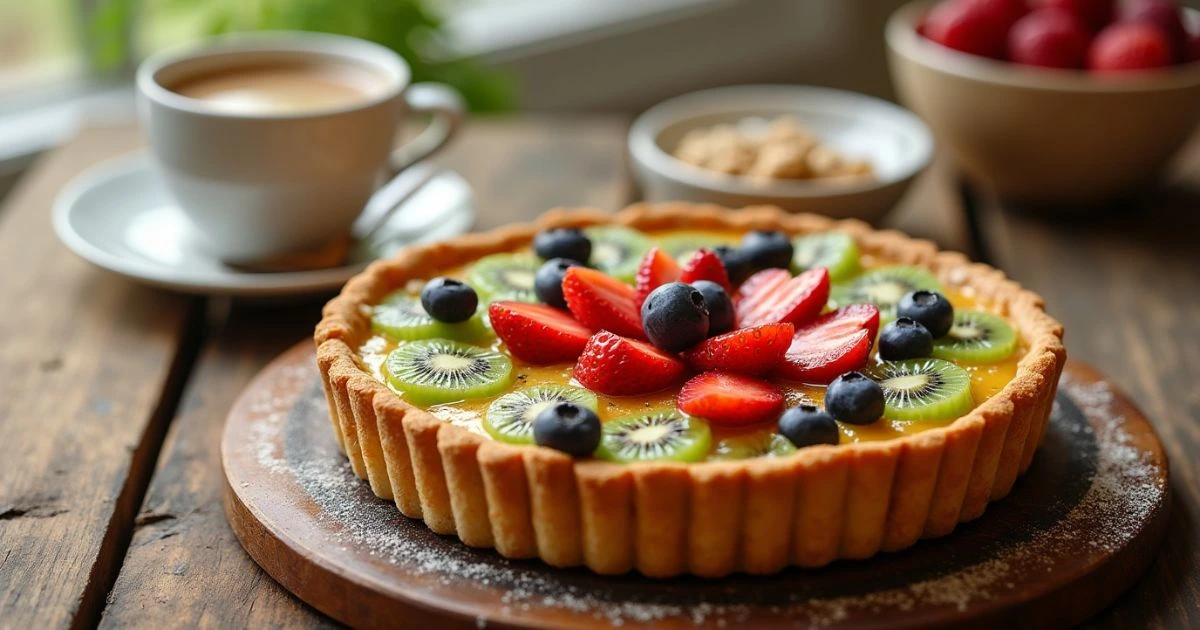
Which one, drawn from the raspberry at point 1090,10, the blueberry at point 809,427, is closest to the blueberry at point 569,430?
the blueberry at point 809,427

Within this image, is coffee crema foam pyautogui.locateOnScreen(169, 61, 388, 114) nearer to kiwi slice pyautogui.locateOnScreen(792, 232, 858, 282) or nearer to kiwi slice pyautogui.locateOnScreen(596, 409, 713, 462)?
kiwi slice pyautogui.locateOnScreen(792, 232, 858, 282)

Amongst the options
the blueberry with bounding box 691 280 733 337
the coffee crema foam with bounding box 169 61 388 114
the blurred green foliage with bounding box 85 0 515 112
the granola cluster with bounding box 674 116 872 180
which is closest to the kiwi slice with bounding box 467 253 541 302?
the blueberry with bounding box 691 280 733 337

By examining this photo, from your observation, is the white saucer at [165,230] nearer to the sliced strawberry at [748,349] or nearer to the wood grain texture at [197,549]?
the wood grain texture at [197,549]

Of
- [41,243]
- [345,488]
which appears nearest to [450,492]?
[345,488]

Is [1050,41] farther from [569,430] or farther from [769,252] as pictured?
[569,430]

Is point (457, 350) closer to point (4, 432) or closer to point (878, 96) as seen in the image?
point (4, 432)

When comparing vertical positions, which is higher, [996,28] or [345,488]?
[996,28]
